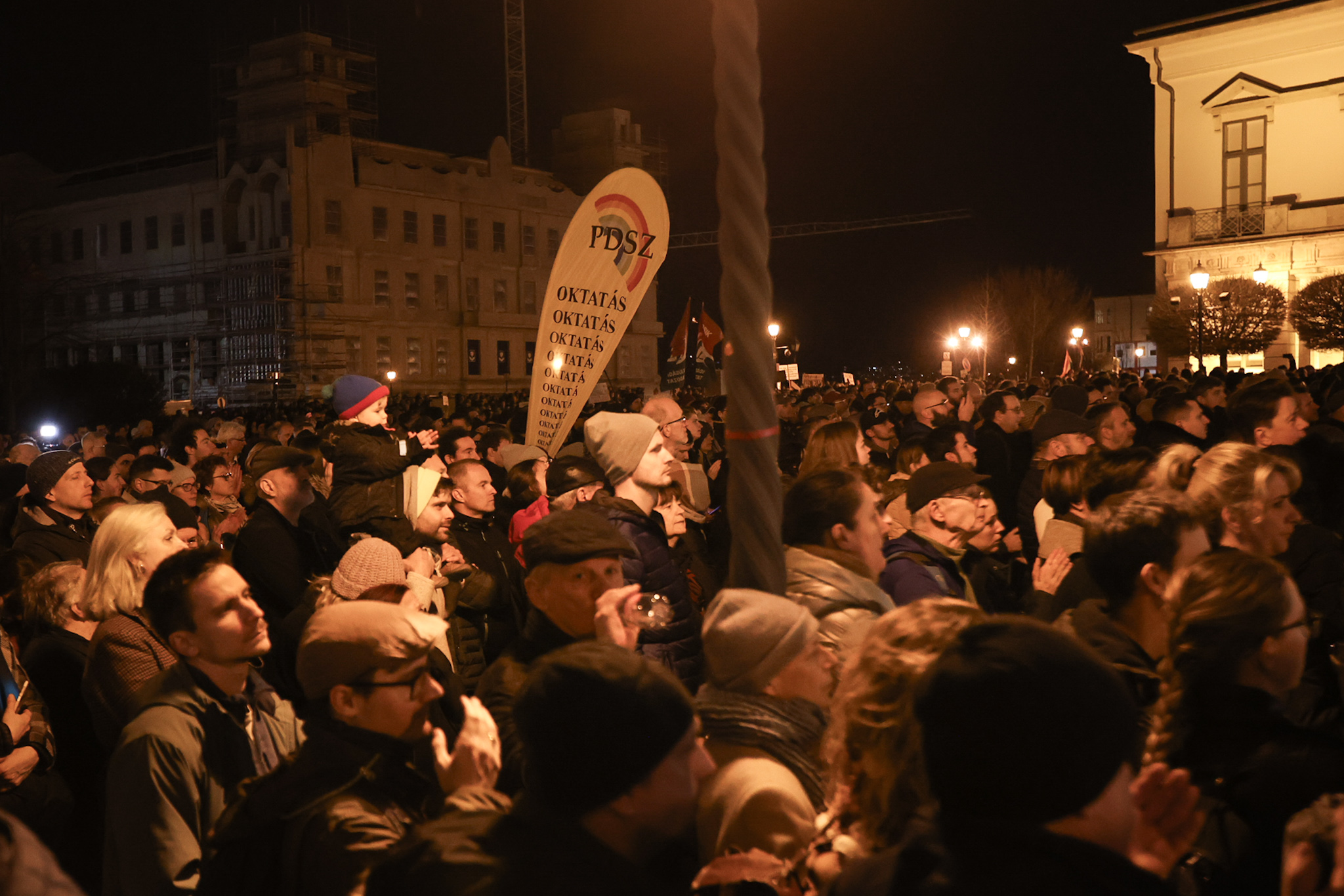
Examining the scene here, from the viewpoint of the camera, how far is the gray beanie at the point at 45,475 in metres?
7.11

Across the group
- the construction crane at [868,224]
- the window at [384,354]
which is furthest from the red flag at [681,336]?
the construction crane at [868,224]

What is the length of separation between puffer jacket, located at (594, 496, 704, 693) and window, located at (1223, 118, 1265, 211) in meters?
37.3

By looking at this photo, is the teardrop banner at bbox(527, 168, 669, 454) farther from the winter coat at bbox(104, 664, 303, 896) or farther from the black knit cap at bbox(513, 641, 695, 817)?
the black knit cap at bbox(513, 641, 695, 817)

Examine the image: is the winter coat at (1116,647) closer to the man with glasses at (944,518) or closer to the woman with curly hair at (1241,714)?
the woman with curly hair at (1241,714)

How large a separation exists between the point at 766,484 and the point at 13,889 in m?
1.69

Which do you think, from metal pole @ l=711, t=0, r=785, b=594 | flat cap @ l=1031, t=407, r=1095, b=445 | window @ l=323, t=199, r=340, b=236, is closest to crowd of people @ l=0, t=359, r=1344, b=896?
metal pole @ l=711, t=0, r=785, b=594

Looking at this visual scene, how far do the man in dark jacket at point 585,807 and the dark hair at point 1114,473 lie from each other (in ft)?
11.3

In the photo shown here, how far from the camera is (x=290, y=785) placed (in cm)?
267

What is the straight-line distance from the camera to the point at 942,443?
25.3 feet

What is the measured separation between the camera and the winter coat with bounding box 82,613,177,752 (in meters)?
4.07

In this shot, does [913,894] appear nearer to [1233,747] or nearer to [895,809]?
[895,809]

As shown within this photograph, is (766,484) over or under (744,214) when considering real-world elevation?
under

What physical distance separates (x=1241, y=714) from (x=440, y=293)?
2376 inches

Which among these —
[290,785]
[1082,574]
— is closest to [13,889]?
[290,785]
